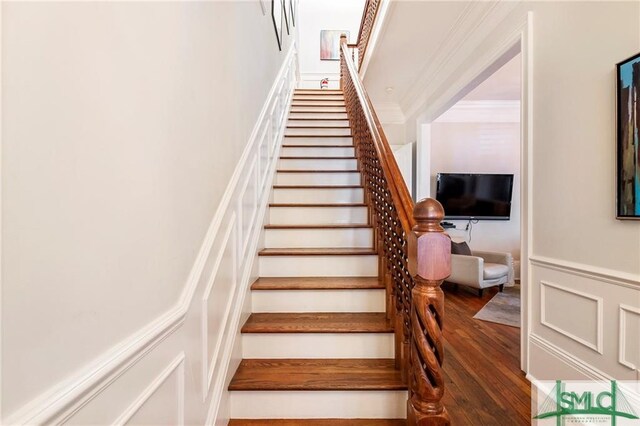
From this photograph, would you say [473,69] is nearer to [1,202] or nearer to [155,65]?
[155,65]

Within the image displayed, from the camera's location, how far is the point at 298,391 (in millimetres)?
1312

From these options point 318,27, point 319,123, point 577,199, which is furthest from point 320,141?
point 318,27

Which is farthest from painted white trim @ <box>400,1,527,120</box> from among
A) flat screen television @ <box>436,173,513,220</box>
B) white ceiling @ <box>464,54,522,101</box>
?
flat screen television @ <box>436,173,513,220</box>

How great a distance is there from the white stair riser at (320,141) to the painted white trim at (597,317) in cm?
239

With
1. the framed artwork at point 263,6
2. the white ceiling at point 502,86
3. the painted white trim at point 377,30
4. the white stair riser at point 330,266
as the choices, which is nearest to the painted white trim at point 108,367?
the white stair riser at point 330,266

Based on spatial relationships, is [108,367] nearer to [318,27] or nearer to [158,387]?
[158,387]

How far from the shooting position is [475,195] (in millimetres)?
5270

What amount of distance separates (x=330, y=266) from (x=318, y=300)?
297 millimetres

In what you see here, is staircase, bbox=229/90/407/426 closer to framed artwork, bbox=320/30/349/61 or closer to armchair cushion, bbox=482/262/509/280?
armchair cushion, bbox=482/262/509/280

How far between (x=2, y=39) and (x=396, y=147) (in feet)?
17.6

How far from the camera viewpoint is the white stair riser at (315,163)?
3.10m

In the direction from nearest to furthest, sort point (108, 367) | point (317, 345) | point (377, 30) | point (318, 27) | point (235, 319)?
1. point (108, 367)
2. point (235, 319)
3. point (317, 345)
4. point (377, 30)
5. point (318, 27)

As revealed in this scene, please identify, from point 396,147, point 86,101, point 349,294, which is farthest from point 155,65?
point 396,147

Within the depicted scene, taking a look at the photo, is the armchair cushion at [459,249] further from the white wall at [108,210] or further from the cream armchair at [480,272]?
the white wall at [108,210]
